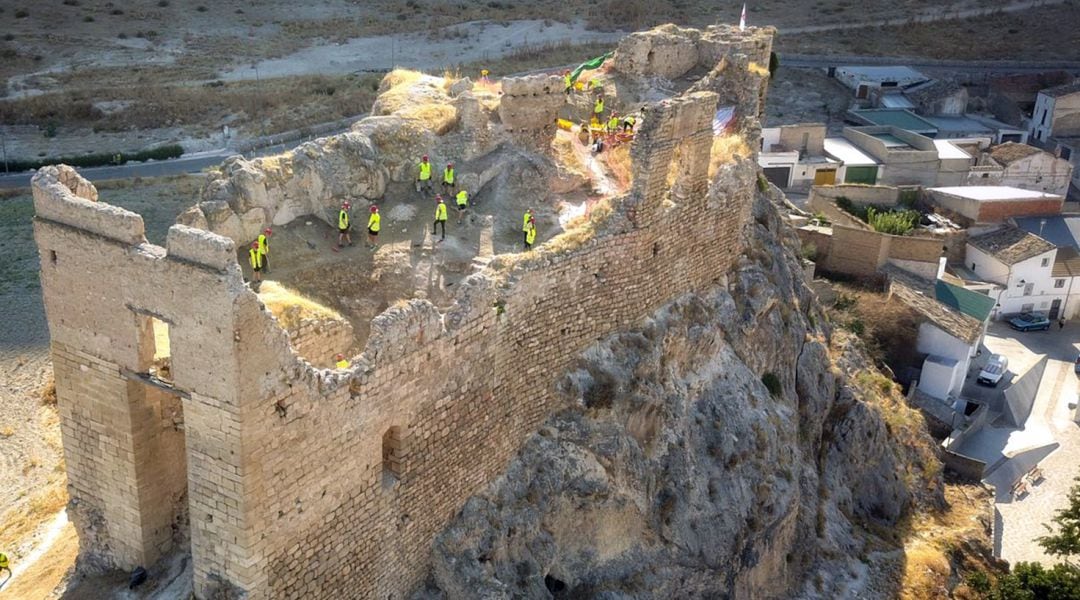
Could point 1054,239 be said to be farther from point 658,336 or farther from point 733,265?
point 658,336

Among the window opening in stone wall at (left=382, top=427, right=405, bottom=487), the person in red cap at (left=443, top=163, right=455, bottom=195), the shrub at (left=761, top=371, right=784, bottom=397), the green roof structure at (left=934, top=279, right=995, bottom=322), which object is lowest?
the green roof structure at (left=934, top=279, right=995, bottom=322)

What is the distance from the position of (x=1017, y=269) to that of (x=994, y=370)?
25.8ft

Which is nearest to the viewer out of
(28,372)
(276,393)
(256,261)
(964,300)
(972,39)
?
(276,393)

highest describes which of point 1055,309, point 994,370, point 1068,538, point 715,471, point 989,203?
point 715,471

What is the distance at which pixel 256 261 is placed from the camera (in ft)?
63.6

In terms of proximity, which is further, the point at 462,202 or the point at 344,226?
the point at 462,202

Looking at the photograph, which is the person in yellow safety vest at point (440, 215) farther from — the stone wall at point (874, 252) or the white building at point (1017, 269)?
the white building at point (1017, 269)

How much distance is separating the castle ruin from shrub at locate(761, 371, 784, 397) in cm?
531

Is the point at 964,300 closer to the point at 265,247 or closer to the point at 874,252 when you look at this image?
the point at 874,252

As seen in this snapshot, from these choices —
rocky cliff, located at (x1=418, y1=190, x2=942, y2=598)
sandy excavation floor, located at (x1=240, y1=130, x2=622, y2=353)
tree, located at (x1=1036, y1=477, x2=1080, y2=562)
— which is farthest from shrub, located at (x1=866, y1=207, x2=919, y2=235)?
sandy excavation floor, located at (x1=240, y1=130, x2=622, y2=353)

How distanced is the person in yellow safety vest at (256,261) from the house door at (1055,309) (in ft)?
134

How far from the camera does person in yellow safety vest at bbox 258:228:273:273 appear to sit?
64.0ft

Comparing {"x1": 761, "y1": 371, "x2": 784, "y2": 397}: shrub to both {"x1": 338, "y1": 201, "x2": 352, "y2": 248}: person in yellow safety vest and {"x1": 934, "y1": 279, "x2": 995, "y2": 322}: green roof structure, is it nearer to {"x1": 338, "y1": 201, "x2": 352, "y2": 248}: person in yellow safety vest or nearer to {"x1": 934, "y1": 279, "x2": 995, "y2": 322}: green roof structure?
{"x1": 338, "y1": 201, "x2": 352, "y2": 248}: person in yellow safety vest

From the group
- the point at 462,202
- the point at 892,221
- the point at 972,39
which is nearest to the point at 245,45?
the point at 892,221
